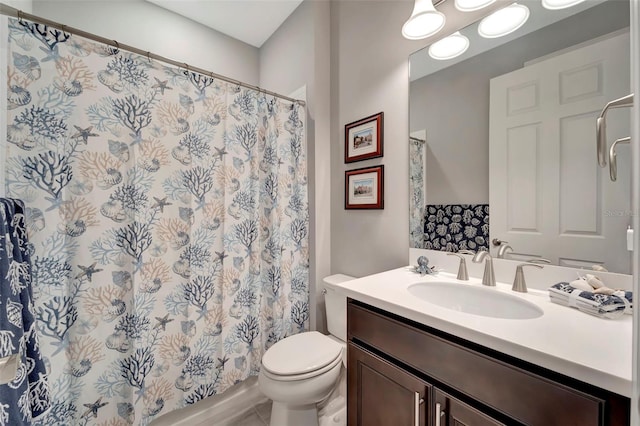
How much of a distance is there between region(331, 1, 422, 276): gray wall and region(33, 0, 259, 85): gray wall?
1009mm

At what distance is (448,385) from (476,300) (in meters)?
0.44

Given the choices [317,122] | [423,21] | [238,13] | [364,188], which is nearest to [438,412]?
[364,188]

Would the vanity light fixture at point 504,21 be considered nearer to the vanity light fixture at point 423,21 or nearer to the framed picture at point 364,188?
the vanity light fixture at point 423,21

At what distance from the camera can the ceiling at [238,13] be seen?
194 cm

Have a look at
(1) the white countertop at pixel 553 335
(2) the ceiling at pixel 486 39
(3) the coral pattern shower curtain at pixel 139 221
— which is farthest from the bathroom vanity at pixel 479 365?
(2) the ceiling at pixel 486 39

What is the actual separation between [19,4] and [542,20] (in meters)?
2.36

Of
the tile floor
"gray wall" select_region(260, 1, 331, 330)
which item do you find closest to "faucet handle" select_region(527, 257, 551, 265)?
"gray wall" select_region(260, 1, 331, 330)

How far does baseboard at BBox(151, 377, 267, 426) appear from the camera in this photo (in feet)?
4.66

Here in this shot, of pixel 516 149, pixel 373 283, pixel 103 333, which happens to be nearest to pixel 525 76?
pixel 516 149

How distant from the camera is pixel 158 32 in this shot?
200 centimetres

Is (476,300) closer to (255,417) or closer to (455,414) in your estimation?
(455,414)

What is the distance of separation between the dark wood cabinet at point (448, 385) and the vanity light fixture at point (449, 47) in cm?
130

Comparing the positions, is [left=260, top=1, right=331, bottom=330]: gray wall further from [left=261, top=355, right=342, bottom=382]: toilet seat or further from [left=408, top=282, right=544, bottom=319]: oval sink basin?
[left=408, top=282, right=544, bottom=319]: oval sink basin

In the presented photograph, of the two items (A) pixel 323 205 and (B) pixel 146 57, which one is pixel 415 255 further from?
(B) pixel 146 57
